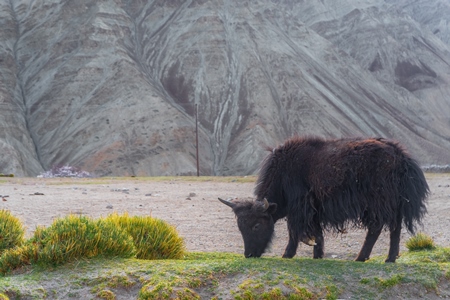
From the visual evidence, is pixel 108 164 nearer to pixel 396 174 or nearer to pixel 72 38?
pixel 72 38

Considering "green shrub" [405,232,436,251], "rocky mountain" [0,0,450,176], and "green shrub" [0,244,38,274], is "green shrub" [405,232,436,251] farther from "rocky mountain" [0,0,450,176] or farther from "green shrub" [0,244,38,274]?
"rocky mountain" [0,0,450,176]

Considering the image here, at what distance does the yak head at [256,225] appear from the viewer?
9.41 m

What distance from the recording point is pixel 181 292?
7262 millimetres

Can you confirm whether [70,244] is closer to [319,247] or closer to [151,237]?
[151,237]

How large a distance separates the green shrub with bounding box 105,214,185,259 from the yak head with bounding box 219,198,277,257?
3.61 ft

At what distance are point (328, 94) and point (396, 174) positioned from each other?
6962cm

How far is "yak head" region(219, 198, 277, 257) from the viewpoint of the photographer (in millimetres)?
9406

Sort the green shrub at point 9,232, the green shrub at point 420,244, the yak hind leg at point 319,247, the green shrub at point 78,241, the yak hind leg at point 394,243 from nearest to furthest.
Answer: the green shrub at point 78,241, the green shrub at point 9,232, the yak hind leg at point 394,243, the yak hind leg at point 319,247, the green shrub at point 420,244

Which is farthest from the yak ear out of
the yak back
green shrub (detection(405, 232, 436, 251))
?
green shrub (detection(405, 232, 436, 251))

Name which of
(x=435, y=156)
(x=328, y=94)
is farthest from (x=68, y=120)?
(x=435, y=156)

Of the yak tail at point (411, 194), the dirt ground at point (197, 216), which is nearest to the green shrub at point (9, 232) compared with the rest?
the dirt ground at point (197, 216)

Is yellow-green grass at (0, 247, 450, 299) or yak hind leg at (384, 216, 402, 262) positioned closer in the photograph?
yellow-green grass at (0, 247, 450, 299)

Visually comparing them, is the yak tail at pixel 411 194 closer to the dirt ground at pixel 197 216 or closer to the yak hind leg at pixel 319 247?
the yak hind leg at pixel 319 247

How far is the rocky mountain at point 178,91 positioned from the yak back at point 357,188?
167 feet
